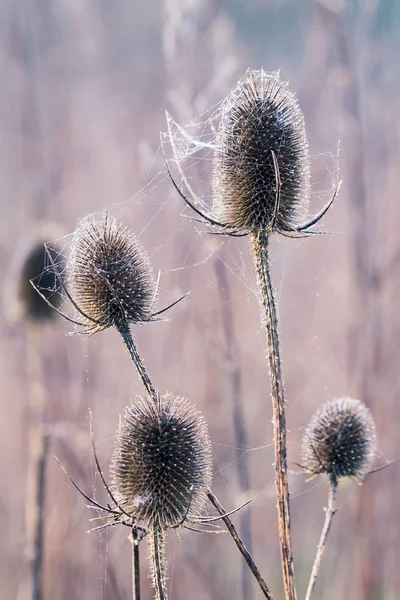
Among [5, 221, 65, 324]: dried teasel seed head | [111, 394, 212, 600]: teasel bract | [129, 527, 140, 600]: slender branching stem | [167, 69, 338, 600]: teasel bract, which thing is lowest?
[129, 527, 140, 600]: slender branching stem

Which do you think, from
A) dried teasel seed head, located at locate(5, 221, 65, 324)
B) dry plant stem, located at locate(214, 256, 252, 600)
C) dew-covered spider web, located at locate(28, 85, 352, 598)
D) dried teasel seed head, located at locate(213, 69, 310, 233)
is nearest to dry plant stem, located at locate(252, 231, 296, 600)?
dried teasel seed head, located at locate(213, 69, 310, 233)

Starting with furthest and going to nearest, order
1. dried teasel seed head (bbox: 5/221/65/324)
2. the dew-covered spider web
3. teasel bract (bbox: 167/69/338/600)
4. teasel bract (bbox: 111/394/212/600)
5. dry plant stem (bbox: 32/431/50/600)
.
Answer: dried teasel seed head (bbox: 5/221/65/324), the dew-covered spider web, dry plant stem (bbox: 32/431/50/600), teasel bract (bbox: 167/69/338/600), teasel bract (bbox: 111/394/212/600)

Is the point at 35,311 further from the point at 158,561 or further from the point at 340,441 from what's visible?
the point at 158,561

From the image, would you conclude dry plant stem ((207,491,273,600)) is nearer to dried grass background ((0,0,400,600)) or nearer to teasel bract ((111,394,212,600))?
teasel bract ((111,394,212,600))

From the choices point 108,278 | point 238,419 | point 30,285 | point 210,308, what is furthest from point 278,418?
point 30,285

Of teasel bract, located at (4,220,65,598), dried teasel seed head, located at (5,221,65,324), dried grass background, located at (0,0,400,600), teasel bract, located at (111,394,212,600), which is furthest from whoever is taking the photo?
dried grass background, located at (0,0,400,600)

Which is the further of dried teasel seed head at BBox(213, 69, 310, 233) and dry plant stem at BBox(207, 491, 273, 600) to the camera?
dried teasel seed head at BBox(213, 69, 310, 233)

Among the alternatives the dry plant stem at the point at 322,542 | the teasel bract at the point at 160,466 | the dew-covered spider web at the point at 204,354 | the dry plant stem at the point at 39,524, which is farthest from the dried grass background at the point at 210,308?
the teasel bract at the point at 160,466
